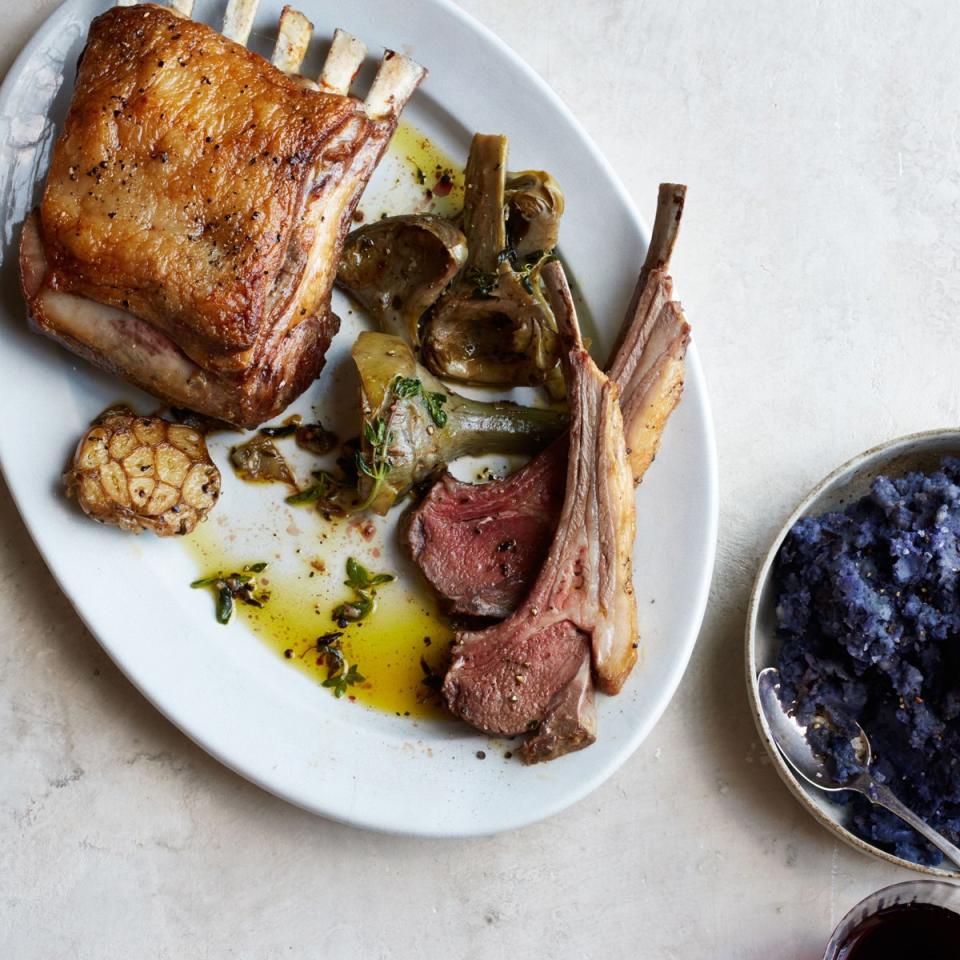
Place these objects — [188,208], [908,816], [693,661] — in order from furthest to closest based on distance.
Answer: [693,661] → [908,816] → [188,208]

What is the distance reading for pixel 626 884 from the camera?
314 cm

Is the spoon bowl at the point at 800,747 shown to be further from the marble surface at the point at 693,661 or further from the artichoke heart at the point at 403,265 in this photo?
the artichoke heart at the point at 403,265

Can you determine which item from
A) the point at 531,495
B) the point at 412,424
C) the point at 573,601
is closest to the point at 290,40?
the point at 412,424

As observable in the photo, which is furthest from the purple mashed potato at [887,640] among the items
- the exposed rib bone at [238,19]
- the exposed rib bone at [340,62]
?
the exposed rib bone at [238,19]

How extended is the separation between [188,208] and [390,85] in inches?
30.5

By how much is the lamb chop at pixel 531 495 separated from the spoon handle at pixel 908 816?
1162mm

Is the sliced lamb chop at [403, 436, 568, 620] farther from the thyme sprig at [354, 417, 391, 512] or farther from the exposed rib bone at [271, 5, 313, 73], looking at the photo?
the exposed rib bone at [271, 5, 313, 73]

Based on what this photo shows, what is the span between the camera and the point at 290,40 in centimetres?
281

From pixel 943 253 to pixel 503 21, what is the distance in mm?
1691

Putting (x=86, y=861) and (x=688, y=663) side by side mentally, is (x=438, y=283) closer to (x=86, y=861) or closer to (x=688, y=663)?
(x=688, y=663)

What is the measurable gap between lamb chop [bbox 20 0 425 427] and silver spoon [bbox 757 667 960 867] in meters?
1.74

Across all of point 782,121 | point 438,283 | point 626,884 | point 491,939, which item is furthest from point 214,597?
point 782,121

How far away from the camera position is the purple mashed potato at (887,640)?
2834mm

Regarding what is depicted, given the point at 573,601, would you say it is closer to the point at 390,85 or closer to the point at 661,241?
the point at 661,241
